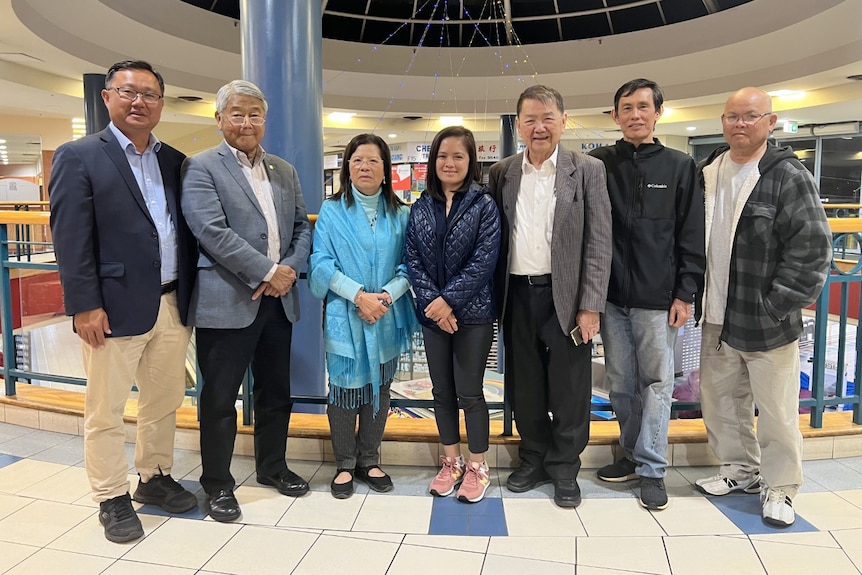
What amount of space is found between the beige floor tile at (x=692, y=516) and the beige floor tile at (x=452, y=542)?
0.70 meters

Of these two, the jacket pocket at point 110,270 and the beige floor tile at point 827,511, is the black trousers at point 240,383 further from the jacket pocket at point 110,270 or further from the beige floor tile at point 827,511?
the beige floor tile at point 827,511

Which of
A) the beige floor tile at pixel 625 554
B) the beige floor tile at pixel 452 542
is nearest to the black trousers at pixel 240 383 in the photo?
the beige floor tile at pixel 452 542

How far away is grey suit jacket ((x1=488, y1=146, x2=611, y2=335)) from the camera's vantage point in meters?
2.18

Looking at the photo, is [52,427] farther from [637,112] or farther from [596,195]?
[637,112]

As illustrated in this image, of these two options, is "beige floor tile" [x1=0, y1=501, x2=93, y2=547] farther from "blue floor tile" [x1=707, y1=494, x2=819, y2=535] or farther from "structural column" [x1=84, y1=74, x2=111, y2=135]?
"structural column" [x1=84, y1=74, x2=111, y2=135]

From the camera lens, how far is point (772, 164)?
2164 millimetres

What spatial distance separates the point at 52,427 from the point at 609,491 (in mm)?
2783

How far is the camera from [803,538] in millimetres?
2076

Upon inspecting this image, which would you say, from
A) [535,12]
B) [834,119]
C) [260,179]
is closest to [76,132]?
[535,12]

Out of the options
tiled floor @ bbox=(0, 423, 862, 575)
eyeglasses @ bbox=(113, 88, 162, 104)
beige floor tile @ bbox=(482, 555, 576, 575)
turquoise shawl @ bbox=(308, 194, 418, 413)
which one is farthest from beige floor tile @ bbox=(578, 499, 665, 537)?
eyeglasses @ bbox=(113, 88, 162, 104)

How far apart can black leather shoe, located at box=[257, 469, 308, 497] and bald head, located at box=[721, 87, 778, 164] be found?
85.4 inches

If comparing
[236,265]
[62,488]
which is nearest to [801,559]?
[236,265]

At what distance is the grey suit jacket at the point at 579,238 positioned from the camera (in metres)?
2.18

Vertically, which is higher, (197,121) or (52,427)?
(197,121)
